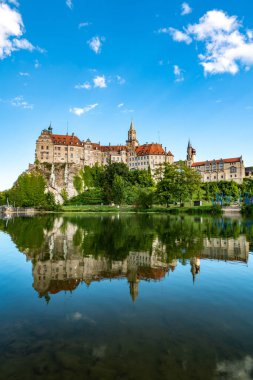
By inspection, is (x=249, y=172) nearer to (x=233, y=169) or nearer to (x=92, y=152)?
(x=233, y=169)

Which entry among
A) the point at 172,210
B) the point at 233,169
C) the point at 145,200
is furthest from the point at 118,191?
the point at 233,169

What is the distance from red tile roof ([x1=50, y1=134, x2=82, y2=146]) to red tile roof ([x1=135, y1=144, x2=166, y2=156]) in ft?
99.4

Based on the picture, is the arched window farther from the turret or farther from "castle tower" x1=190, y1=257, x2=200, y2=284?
"castle tower" x1=190, y1=257, x2=200, y2=284

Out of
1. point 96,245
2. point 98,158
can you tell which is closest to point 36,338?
point 96,245

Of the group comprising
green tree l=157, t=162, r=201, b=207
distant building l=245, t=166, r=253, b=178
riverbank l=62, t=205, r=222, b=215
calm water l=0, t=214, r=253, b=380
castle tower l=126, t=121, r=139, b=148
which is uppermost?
castle tower l=126, t=121, r=139, b=148

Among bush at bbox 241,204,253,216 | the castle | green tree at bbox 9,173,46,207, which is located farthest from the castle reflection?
the castle

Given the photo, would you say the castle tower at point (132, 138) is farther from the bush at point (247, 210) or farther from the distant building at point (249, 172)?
the bush at point (247, 210)

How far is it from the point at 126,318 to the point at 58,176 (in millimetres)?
107648

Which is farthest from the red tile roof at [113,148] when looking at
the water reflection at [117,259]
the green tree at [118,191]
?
the water reflection at [117,259]

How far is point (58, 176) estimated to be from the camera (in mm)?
111312

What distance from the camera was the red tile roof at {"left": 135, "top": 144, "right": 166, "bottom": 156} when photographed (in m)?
131

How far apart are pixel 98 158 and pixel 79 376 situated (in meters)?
125

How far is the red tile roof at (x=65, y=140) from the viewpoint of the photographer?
119 m

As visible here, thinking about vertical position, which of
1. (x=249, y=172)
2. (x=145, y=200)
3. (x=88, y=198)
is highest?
(x=249, y=172)
